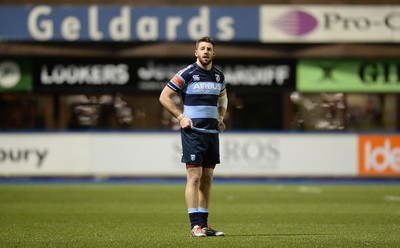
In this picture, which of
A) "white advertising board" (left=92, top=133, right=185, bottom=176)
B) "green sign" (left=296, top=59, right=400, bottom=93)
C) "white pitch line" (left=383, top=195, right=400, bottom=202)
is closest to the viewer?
"white pitch line" (left=383, top=195, right=400, bottom=202)

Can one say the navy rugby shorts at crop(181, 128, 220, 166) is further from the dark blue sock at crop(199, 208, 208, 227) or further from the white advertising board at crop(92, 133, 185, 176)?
the white advertising board at crop(92, 133, 185, 176)

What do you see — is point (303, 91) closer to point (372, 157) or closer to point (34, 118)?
point (372, 157)

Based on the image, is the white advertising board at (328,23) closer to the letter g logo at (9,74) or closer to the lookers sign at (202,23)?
the lookers sign at (202,23)

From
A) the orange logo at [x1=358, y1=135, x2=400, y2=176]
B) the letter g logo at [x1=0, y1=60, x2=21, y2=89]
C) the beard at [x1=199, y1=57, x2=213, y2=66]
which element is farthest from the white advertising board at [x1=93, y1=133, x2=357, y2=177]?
the beard at [x1=199, y1=57, x2=213, y2=66]

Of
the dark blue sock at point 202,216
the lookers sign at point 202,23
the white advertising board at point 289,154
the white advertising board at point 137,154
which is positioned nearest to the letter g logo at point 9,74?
the lookers sign at point 202,23

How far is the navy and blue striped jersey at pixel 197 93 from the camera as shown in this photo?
11.2m

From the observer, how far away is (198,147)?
11.1 metres

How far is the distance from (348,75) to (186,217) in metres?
13.3

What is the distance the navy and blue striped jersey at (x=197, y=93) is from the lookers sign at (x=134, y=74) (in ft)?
49.0

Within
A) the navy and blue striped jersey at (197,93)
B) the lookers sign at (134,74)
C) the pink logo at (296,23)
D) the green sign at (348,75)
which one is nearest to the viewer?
the navy and blue striped jersey at (197,93)

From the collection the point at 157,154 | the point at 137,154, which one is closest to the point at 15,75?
the point at 137,154

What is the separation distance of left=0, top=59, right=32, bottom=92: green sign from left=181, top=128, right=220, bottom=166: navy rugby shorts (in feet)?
51.6

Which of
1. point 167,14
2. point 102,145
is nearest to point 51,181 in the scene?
point 102,145

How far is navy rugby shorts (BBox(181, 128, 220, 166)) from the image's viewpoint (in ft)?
36.4
